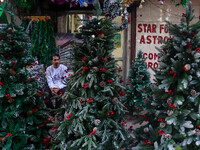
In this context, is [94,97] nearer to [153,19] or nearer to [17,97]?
[17,97]

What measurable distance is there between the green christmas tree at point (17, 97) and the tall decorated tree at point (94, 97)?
668 mm

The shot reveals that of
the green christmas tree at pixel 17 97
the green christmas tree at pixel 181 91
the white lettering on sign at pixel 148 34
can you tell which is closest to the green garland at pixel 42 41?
the green christmas tree at pixel 17 97

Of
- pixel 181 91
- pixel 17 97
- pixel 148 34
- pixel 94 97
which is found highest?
pixel 148 34

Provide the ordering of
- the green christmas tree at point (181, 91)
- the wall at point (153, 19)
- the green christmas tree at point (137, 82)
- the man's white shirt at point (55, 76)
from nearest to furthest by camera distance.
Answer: the green christmas tree at point (181, 91) < the man's white shirt at point (55, 76) < the green christmas tree at point (137, 82) < the wall at point (153, 19)

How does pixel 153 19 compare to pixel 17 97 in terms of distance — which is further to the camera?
pixel 153 19

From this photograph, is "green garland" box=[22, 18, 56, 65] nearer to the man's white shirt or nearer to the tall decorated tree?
the man's white shirt

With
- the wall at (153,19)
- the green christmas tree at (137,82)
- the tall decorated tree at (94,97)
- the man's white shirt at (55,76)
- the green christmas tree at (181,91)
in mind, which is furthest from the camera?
the wall at (153,19)

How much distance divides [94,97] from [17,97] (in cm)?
132

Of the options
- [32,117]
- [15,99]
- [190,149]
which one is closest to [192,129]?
[190,149]

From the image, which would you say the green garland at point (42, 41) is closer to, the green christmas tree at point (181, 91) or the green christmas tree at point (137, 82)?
the green christmas tree at point (137, 82)

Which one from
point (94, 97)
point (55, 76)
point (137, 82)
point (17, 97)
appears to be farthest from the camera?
point (137, 82)

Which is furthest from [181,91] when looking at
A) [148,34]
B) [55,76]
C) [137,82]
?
[148,34]

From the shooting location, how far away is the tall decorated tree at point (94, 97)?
261 cm

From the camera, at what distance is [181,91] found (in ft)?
8.25
